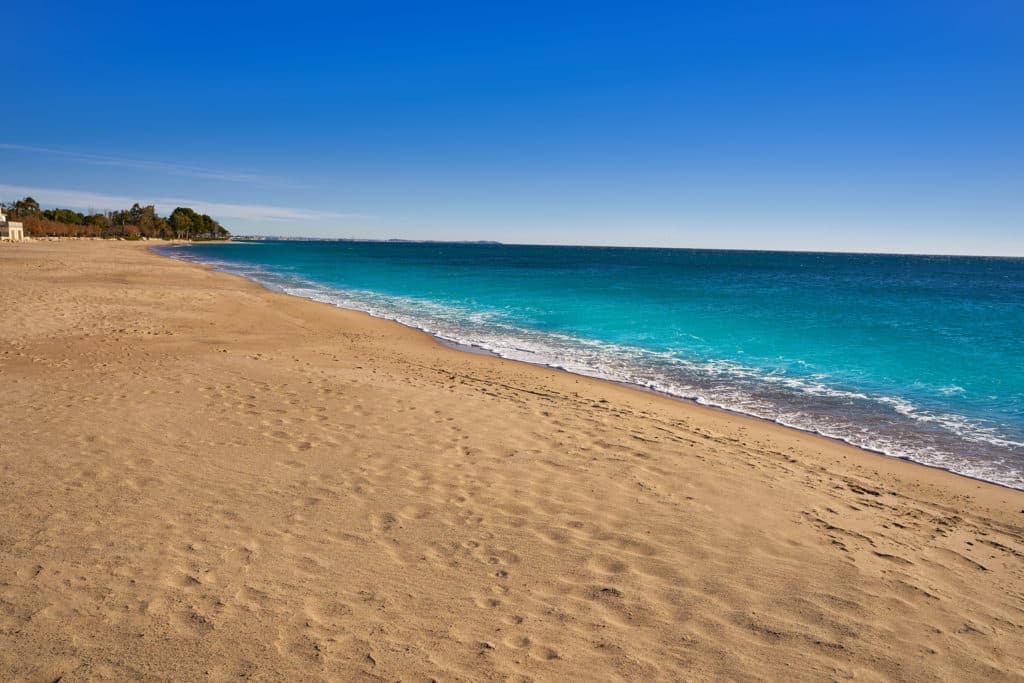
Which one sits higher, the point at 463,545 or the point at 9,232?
the point at 9,232

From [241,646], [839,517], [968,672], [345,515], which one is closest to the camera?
[241,646]

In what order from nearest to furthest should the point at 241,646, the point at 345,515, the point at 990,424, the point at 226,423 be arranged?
the point at 241,646, the point at 345,515, the point at 226,423, the point at 990,424

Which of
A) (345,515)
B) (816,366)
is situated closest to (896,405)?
(816,366)

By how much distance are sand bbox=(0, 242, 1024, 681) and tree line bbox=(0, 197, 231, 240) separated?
116 meters

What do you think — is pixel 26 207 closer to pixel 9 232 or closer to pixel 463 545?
pixel 9 232

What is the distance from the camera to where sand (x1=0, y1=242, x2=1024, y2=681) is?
376 cm

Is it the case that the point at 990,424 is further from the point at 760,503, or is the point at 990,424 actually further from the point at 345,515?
the point at 345,515

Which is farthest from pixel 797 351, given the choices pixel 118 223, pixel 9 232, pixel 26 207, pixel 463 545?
pixel 118 223

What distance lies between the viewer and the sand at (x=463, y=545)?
376cm

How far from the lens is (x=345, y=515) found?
5.55 meters

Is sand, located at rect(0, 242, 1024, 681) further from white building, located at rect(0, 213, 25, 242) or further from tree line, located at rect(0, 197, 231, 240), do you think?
tree line, located at rect(0, 197, 231, 240)

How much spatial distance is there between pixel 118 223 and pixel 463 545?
166623mm

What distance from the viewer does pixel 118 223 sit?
138 m

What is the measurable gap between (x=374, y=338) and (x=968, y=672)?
16.3 metres
